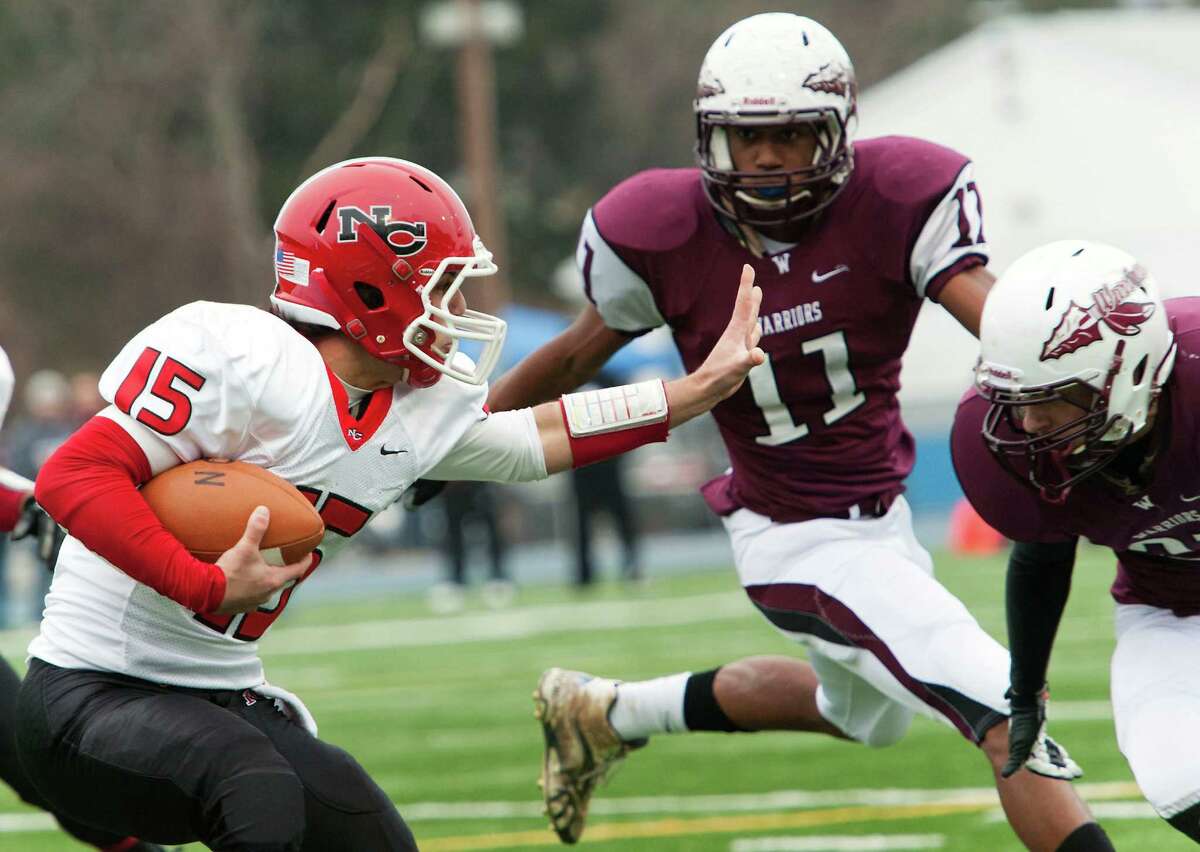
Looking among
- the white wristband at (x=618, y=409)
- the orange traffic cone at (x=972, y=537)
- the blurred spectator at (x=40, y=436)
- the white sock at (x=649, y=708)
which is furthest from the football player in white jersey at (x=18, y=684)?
the orange traffic cone at (x=972, y=537)

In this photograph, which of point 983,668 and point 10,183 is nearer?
point 983,668

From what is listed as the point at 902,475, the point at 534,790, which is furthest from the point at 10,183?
the point at 902,475

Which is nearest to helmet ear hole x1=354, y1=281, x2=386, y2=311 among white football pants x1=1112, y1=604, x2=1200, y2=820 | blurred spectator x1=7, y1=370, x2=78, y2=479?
white football pants x1=1112, y1=604, x2=1200, y2=820

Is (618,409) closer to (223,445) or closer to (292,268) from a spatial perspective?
(292,268)

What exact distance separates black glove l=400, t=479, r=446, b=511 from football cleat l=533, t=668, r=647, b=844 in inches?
39.5

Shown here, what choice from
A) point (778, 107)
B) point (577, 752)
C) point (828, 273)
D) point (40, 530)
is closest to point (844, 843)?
point (577, 752)

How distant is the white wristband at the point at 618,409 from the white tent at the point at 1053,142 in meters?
17.8

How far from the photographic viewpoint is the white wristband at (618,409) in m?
3.79

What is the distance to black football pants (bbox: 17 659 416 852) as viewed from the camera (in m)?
3.24

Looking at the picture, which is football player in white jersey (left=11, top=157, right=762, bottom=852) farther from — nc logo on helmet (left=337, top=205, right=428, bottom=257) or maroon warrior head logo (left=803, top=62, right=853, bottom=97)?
maroon warrior head logo (left=803, top=62, right=853, bottom=97)

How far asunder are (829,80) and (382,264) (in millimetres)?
1279

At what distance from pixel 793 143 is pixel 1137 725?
1493 mm

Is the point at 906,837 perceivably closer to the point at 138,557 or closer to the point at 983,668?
the point at 983,668

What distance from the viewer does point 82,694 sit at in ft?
11.2
